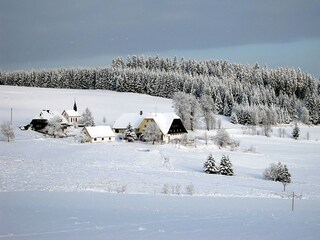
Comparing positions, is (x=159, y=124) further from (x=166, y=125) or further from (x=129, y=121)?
(x=129, y=121)

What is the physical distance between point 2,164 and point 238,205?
24.1 meters

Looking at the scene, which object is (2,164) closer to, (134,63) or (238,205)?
(238,205)

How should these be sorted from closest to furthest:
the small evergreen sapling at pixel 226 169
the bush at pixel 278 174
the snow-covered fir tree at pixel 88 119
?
the bush at pixel 278 174
the small evergreen sapling at pixel 226 169
the snow-covered fir tree at pixel 88 119

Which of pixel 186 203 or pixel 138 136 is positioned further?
pixel 138 136

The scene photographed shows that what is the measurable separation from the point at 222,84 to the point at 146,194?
111m

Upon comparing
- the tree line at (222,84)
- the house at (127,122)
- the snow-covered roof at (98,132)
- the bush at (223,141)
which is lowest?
the bush at (223,141)

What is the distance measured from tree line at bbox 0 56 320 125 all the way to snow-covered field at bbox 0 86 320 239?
198 feet

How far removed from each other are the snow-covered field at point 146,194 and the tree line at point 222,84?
198ft

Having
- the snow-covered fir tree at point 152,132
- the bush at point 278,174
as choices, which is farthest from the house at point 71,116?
the bush at point 278,174

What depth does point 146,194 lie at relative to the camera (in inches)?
964

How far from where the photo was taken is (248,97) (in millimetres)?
130000

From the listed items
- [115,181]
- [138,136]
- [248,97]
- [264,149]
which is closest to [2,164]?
[115,181]

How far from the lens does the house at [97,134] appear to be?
64.2 metres

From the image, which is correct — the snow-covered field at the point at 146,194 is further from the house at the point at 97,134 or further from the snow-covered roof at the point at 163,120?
the snow-covered roof at the point at 163,120
